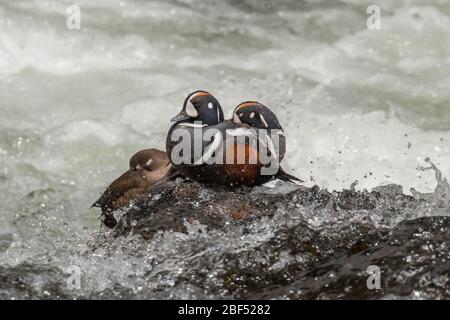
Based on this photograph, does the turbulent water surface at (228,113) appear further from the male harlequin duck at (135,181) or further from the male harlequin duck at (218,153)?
the male harlequin duck at (135,181)

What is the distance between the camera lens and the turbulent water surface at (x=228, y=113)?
12.6 feet

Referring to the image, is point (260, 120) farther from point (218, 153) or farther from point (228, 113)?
point (228, 113)

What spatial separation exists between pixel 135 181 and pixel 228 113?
286 cm

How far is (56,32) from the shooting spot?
9.52 m

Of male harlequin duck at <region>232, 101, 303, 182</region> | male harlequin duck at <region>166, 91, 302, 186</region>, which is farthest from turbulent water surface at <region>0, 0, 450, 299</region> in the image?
male harlequin duck at <region>232, 101, 303, 182</region>

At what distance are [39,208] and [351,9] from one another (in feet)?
17.8

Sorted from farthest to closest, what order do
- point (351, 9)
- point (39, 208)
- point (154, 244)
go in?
point (351, 9) → point (39, 208) → point (154, 244)

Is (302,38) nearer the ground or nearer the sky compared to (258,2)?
nearer the ground

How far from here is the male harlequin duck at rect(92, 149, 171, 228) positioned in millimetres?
5395

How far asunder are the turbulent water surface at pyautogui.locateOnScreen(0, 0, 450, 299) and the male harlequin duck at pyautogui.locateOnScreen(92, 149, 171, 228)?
0.30 metres

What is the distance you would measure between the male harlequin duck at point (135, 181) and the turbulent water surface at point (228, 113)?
0.97 feet
